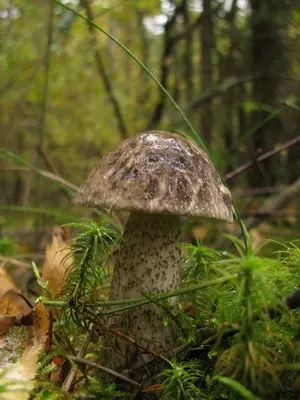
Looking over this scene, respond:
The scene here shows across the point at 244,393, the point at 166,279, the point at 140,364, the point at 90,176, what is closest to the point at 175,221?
the point at 166,279

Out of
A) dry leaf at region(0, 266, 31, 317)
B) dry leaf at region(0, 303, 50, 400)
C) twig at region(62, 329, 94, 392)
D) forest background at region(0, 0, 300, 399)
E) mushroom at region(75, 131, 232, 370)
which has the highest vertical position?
forest background at region(0, 0, 300, 399)

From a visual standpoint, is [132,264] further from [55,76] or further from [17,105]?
[17,105]

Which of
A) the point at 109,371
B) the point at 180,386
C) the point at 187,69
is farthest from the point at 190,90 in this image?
the point at 180,386

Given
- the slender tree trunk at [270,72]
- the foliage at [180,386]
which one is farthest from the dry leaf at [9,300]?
the slender tree trunk at [270,72]

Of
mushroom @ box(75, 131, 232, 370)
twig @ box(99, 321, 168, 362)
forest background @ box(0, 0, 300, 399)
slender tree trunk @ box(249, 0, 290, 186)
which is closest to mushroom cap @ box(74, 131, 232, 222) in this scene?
mushroom @ box(75, 131, 232, 370)

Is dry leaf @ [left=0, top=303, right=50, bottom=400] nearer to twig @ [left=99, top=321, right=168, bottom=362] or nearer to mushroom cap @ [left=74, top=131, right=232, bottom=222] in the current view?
twig @ [left=99, top=321, right=168, bottom=362]

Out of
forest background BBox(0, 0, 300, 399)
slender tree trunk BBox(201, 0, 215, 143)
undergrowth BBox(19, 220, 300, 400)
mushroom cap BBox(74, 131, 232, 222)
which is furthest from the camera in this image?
slender tree trunk BBox(201, 0, 215, 143)

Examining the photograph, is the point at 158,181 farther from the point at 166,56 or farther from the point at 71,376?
the point at 166,56

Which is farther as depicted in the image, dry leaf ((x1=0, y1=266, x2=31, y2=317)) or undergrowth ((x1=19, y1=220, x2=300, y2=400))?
dry leaf ((x1=0, y1=266, x2=31, y2=317))
